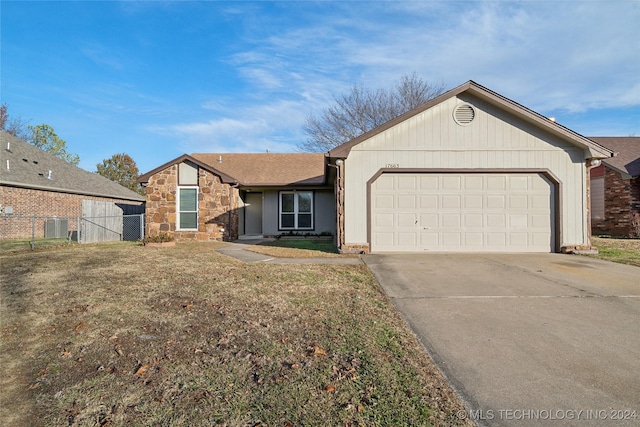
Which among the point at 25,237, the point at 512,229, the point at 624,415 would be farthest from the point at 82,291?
the point at 25,237

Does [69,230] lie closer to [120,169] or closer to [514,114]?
[514,114]

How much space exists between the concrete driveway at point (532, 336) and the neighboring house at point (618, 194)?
11.0 meters

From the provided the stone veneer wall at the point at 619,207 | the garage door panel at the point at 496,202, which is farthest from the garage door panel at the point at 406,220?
the stone veneer wall at the point at 619,207

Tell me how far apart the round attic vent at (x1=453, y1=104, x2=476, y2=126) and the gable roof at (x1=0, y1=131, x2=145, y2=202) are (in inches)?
752

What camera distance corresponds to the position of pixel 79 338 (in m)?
3.88

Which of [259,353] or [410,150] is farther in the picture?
[410,150]

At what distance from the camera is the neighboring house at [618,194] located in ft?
51.6

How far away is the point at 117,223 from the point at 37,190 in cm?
537

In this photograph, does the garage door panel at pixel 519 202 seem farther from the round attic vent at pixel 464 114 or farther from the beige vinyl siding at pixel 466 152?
the round attic vent at pixel 464 114

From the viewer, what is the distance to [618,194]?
16.4m

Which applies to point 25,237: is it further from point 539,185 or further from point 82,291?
point 539,185

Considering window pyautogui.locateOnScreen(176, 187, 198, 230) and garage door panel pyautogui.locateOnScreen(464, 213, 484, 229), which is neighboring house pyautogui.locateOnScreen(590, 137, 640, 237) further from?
window pyautogui.locateOnScreen(176, 187, 198, 230)

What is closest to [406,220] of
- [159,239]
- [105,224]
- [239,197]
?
[159,239]

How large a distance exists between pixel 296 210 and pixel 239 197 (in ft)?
9.30
